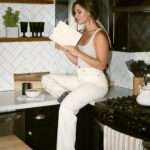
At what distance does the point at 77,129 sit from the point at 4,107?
2.37 ft

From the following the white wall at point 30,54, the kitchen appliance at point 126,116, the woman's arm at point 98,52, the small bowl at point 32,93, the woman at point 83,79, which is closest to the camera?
the kitchen appliance at point 126,116

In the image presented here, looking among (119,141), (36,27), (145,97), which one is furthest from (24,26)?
(119,141)

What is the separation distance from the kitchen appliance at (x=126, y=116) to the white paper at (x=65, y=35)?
2.10 feet

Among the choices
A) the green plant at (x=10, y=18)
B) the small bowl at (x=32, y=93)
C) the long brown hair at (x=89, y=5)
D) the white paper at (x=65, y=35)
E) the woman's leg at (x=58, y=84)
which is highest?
the long brown hair at (x=89, y=5)

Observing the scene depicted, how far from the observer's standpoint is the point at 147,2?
2.59 m

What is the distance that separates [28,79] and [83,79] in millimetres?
769

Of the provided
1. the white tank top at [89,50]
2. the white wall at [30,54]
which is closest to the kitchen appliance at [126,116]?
the white tank top at [89,50]

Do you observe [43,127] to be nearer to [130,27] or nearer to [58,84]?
[58,84]

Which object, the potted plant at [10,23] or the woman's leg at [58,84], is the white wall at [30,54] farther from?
the woman's leg at [58,84]

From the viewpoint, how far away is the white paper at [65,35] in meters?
2.90

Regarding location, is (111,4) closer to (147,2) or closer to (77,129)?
(147,2)

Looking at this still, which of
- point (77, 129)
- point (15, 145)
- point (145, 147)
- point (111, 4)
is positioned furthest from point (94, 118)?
point (111, 4)

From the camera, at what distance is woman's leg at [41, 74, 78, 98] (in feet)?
10.3

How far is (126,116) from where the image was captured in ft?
7.93
